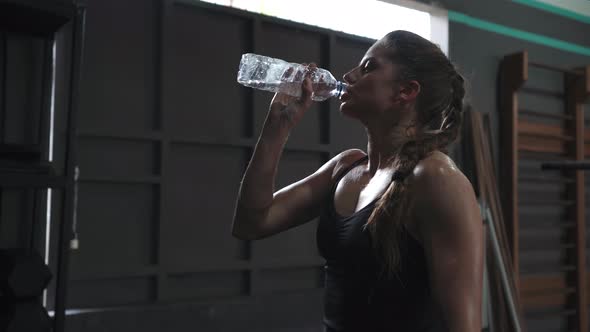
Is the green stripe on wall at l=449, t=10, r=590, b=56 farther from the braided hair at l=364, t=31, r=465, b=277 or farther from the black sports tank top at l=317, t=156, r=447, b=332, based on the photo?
the black sports tank top at l=317, t=156, r=447, b=332

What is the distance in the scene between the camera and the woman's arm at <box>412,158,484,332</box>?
33.4 inches

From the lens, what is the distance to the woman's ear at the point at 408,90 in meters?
1.06

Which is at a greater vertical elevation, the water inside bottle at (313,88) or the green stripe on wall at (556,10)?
the green stripe on wall at (556,10)

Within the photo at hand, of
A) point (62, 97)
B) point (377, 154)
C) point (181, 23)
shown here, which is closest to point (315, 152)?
point (181, 23)

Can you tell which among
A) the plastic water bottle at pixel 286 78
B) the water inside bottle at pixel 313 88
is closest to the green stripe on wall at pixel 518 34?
the plastic water bottle at pixel 286 78

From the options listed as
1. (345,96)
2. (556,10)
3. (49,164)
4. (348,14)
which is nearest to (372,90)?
(345,96)

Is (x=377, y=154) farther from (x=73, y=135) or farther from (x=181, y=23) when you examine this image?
(x=181, y=23)

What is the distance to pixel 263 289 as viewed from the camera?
8.42 feet

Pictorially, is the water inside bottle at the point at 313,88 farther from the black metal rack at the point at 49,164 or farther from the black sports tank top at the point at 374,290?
the black metal rack at the point at 49,164

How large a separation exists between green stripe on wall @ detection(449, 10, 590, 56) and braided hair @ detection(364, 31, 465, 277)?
235 centimetres

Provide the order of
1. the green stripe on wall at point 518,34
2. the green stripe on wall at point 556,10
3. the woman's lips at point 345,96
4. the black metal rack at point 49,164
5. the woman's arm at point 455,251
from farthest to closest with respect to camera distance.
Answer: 1. the green stripe on wall at point 556,10
2. the green stripe on wall at point 518,34
3. the black metal rack at point 49,164
4. the woman's lips at point 345,96
5. the woman's arm at point 455,251

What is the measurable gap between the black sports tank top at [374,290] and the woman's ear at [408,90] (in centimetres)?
22

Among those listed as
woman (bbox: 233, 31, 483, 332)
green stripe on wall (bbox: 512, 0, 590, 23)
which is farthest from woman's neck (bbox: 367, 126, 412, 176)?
green stripe on wall (bbox: 512, 0, 590, 23)

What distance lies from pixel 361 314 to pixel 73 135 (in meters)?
1.11
